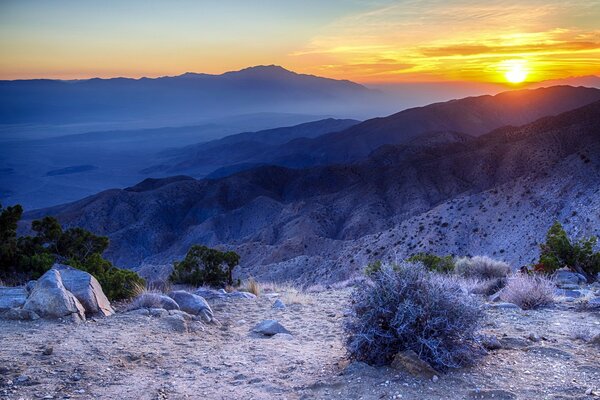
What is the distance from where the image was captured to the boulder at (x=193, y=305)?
28.7 ft

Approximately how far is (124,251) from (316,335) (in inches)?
2532

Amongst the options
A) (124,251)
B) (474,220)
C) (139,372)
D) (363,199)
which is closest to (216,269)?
(139,372)

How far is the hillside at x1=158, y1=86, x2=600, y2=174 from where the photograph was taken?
5664 inches

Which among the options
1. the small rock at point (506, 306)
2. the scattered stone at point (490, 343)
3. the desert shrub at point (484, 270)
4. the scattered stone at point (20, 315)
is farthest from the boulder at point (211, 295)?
the desert shrub at point (484, 270)

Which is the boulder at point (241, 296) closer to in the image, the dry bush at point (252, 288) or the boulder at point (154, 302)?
the dry bush at point (252, 288)

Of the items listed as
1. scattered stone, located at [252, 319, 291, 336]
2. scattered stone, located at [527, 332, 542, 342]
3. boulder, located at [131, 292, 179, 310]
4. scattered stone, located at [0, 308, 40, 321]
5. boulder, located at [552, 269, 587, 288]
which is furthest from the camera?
boulder, located at [552, 269, 587, 288]

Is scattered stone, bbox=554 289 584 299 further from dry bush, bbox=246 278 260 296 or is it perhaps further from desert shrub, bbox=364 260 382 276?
dry bush, bbox=246 278 260 296

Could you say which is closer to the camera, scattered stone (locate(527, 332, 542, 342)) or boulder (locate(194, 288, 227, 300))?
scattered stone (locate(527, 332, 542, 342))

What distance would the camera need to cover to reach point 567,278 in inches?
488

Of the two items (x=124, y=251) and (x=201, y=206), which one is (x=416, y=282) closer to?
(x=124, y=251)

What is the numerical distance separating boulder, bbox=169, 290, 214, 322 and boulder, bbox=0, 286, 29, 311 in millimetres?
2500

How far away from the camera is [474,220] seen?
121ft

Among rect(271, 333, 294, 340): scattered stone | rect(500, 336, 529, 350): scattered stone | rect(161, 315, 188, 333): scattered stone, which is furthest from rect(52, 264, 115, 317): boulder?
rect(500, 336, 529, 350): scattered stone

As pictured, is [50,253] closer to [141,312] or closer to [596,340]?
[141,312]
